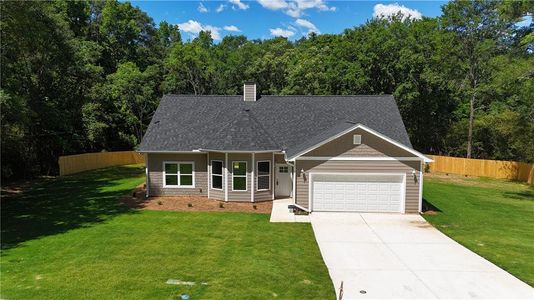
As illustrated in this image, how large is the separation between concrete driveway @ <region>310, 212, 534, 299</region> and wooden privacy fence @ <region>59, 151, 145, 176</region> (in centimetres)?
2457

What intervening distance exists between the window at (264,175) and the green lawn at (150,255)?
10.2ft

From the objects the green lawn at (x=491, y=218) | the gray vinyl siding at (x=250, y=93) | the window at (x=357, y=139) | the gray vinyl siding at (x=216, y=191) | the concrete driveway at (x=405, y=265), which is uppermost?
the gray vinyl siding at (x=250, y=93)

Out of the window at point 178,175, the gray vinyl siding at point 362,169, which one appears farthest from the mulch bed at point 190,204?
the gray vinyl siding at point 362,169

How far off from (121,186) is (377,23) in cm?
3650

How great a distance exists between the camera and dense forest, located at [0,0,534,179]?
29.7m

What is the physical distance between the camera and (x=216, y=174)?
66.2 ft

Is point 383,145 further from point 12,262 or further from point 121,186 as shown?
point 121,186

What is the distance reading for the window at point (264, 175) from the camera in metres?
19.7

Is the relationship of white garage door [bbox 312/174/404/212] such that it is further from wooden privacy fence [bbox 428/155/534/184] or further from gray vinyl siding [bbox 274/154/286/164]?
wooden privacy fence [bbox 428/155/534/184]

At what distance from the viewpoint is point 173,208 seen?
60.4ft

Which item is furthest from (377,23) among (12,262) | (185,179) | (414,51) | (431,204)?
(12,262)

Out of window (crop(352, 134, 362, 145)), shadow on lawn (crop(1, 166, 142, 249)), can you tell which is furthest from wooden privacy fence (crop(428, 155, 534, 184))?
shadow on lawn (crop(1, 166, 142, 249))

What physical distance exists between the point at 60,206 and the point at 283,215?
11.6 meters

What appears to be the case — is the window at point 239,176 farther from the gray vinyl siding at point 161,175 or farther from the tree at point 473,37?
the tree at point 473,37
